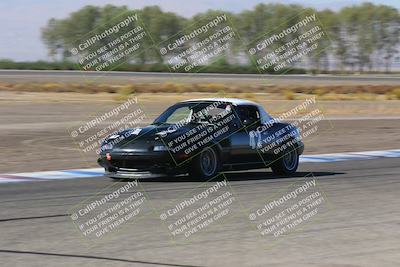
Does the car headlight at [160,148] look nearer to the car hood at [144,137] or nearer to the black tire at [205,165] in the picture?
the car hood at [144,137]

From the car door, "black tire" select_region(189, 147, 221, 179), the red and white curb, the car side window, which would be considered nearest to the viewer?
"black tire" select_region(189, 147, 221, 179)

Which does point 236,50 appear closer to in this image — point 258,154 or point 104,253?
point 258,154

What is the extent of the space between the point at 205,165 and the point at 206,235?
14.9ft

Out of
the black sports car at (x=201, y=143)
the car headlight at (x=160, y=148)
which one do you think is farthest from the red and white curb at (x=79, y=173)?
the car headlight at (x=160, y=148)

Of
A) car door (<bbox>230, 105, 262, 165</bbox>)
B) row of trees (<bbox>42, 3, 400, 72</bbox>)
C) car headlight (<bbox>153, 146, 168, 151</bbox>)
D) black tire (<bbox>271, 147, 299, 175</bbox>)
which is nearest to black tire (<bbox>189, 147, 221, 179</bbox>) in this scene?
car door (<bbox>230, 105, 262, 165</bbox>)

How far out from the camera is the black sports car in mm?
12438

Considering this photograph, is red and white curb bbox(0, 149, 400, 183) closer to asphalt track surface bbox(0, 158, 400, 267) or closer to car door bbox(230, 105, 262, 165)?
asphalt track surface bbox(0, 158, 400, 267)

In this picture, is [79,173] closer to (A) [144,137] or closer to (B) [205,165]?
(A) [144,137]

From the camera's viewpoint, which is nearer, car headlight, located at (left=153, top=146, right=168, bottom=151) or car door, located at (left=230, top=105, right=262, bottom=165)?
car headlight, located at (left=153, top=146, right=168, bottom=151)

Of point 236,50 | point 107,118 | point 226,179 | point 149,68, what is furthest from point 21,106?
point 236,50

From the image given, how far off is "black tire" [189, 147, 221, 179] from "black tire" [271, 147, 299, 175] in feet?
5.72

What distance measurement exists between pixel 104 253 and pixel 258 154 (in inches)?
269

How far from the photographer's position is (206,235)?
833cm

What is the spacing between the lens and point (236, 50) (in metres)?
108
